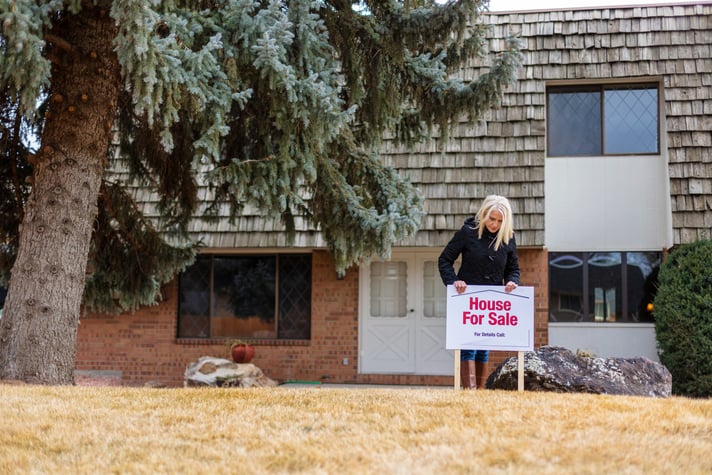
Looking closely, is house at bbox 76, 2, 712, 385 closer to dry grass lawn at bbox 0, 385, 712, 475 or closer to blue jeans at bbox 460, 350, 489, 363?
blue jeans at bbox 460, 350, 489, 363

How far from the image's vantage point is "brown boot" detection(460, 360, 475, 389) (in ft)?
20.6

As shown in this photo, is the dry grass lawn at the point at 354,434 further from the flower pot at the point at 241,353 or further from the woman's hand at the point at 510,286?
the flower pot at the point at 241,353

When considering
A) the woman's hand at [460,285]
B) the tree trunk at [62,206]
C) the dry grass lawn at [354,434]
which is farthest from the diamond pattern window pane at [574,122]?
the tree trunk at [62,206]

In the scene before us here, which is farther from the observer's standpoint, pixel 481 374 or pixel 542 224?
pixel 542 224

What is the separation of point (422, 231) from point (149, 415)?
6.98m

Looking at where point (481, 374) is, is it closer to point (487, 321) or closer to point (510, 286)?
point (487, 321)

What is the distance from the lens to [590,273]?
38.9ft

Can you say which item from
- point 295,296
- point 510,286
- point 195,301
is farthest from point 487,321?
point 195,301

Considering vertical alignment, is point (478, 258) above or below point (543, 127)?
below

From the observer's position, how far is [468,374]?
645 cm

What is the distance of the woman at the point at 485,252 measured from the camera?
238 inches

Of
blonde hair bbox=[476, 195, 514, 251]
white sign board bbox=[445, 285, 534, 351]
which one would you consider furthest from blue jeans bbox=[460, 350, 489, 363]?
blonde hair bbox=[476, 195, 514, 251]

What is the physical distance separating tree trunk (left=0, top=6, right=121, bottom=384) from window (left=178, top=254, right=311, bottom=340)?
5.59 meters

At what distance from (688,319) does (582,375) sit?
442cm
